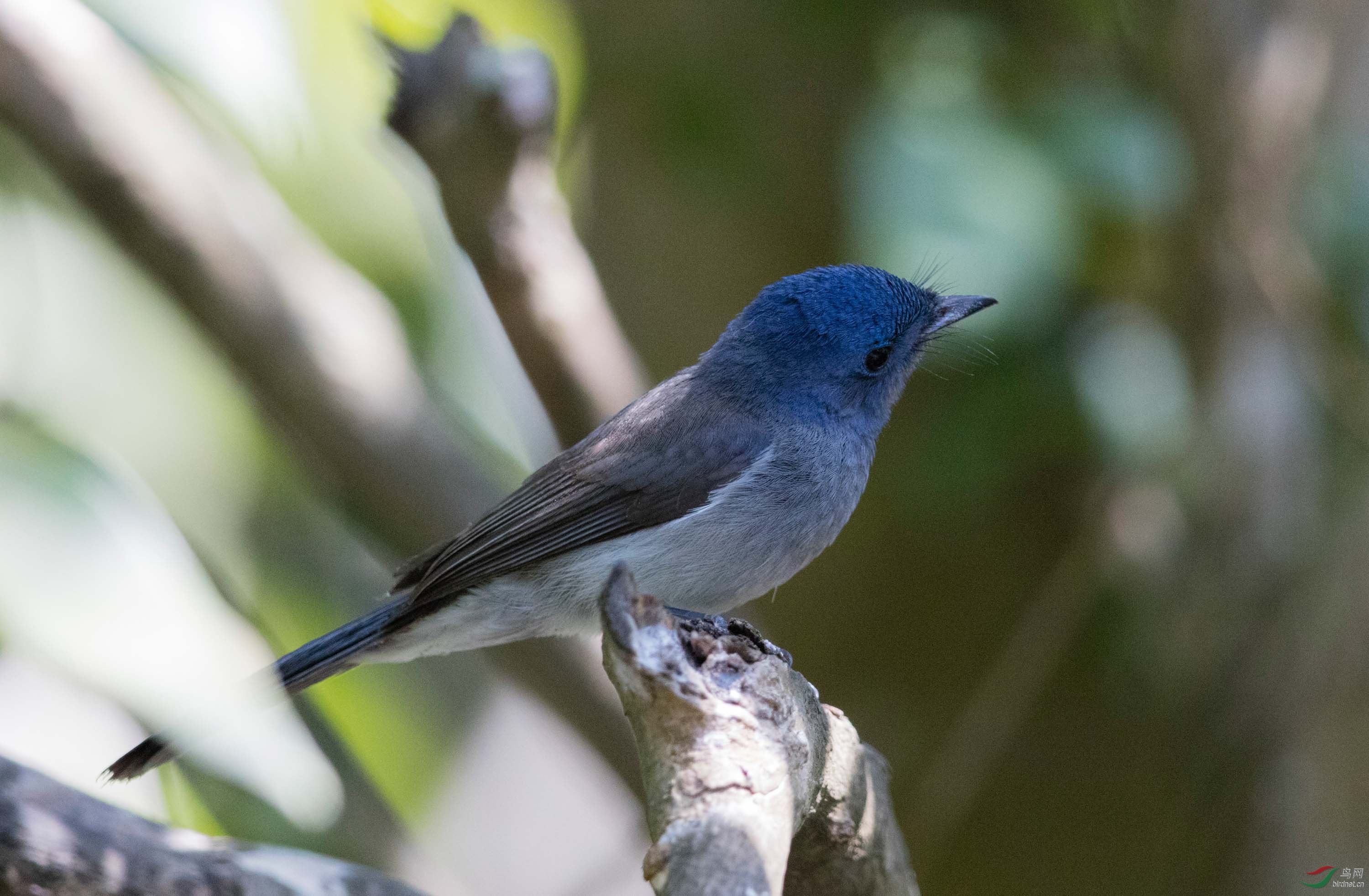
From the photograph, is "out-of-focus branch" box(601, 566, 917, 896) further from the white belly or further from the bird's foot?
the white belly

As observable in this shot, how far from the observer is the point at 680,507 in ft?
9.78

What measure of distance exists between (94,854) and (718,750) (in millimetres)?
1129

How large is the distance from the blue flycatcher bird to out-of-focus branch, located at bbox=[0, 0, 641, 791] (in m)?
0.60

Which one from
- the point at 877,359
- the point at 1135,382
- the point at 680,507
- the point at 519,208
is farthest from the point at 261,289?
the point at 1135,382

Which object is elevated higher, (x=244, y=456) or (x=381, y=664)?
(x=244, y=456)

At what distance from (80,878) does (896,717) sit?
12.6ft

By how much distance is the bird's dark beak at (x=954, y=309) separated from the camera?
133 inches

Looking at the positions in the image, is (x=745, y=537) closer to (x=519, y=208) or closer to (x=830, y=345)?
(x=830, y=345)

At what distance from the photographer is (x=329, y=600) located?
4078 millimetres

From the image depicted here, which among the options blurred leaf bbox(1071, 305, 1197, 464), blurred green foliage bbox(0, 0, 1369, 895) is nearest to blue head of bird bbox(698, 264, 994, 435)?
blurred green foliage bbox(0, 0, 1369, 895)

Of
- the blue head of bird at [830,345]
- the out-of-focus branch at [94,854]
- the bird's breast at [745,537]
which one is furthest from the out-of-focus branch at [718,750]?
the blue head of bird at [830,345]

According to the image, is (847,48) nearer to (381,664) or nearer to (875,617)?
(875,617)

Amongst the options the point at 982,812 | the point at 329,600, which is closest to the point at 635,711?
the point at 329,600

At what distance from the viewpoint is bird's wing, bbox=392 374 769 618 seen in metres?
2.97
